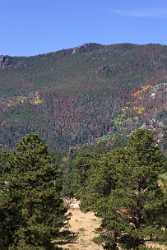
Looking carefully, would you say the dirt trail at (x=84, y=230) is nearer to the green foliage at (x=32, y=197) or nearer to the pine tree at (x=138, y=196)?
the pine tree at (x=138, y=196)

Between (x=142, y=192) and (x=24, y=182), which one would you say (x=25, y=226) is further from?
(x=142, y=192)

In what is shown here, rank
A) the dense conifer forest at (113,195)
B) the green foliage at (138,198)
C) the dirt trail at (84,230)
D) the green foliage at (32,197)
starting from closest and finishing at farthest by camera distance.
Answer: the green foliage at (32,197) < the dense conifer forest at (113,195) < the green foliage at (138,198) < the dirt trail at (84,230)

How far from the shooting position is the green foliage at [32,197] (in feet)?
125

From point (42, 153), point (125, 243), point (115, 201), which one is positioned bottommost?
point (125, 243)

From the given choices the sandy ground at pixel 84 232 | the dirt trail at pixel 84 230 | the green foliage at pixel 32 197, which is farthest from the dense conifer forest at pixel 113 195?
the dirt trail at pixel 84 230

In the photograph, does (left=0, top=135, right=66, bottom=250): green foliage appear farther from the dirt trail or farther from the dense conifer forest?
the dirt trail

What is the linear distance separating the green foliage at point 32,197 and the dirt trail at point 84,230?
11217 millimetres

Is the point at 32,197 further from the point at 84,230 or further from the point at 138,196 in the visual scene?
the point at 84,230

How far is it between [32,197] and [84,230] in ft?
112

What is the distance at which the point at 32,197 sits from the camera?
133 feet

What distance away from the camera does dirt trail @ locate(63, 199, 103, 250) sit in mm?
60375

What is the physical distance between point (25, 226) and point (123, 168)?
28.7ft

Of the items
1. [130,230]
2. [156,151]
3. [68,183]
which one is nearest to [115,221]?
[130,230]

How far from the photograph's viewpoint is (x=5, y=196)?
1471 inches
